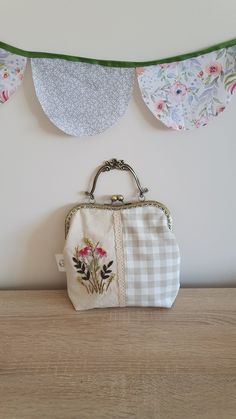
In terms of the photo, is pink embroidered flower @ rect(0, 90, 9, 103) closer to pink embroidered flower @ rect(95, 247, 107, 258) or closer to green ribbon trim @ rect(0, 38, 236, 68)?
green ribbon trim @ rect(0, 38, 236, 68)

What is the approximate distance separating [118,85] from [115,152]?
0.17 meters

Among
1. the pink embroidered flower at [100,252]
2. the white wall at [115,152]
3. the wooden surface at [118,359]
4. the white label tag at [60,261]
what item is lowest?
the wooden surface at [118,359]

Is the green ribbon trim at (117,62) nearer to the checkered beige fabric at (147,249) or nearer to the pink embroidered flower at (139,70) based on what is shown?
the pink embroidered flower at (139,70)

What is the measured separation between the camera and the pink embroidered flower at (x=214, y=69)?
750 millimetres

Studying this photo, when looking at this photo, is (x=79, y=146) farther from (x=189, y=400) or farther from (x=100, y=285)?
(x=189, y=400)

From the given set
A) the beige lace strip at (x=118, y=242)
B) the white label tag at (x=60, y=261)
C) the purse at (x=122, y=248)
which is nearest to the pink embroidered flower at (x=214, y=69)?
the purse at (x=122, y=248)

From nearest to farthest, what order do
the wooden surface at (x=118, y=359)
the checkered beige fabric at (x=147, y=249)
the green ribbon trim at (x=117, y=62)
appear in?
the wooden surface at (x=118, y=359)
the green ribbon trim at (x=117, y=62)
the checkered beige fabric at (x=147, y=249)

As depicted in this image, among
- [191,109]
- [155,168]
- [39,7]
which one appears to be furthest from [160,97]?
[39,7]

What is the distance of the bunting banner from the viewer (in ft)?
2.43

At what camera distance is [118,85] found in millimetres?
760

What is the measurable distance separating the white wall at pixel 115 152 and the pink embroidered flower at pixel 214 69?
56mm

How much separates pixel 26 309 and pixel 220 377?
54 centimetres

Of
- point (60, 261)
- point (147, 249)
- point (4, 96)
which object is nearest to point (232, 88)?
point (147, 249)

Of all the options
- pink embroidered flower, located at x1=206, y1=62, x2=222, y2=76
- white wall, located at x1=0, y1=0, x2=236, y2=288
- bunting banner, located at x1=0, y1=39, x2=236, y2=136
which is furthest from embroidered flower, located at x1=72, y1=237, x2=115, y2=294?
pink embroidered flower, located at x1=206, y1=62, x2=222, y2=76
